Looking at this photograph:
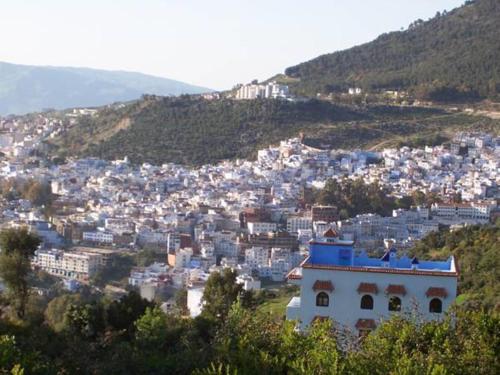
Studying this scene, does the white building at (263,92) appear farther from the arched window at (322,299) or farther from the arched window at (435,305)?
the arched window at (435,305)

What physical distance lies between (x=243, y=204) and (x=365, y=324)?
90.8ft

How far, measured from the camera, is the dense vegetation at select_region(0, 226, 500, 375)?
750 centimetres

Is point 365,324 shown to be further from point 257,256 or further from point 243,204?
point 243,204

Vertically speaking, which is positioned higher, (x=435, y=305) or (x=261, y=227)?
(x=435, y=305)

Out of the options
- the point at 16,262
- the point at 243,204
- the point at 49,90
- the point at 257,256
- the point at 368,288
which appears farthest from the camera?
the point at 49,90

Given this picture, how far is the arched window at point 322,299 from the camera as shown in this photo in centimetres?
1214

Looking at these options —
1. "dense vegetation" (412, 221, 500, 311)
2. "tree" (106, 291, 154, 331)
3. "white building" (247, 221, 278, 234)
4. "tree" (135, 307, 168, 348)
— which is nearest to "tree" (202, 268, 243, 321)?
"tree" (106, 291, 154, 331)

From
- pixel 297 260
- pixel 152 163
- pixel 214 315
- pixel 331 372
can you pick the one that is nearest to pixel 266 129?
pixel 152 163

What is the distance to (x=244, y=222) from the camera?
37.5 metres

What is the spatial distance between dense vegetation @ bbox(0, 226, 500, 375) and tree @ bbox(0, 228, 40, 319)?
2.17 m

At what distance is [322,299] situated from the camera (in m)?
12.2

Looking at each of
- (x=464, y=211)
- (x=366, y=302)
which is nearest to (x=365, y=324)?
(x=366, y=302)

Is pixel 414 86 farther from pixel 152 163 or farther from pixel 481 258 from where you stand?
pixel 481 258

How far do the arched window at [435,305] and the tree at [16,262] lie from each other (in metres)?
6.20
